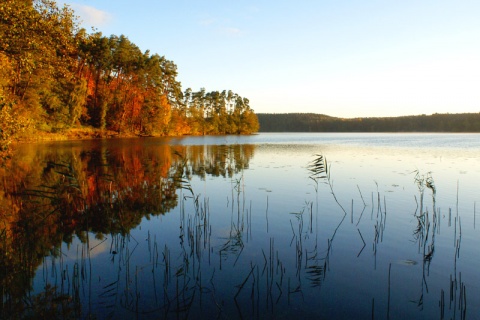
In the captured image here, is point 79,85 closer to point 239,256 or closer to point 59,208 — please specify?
point 59,208

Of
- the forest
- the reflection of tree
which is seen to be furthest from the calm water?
the forest

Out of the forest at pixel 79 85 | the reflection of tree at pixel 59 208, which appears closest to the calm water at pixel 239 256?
the reflection of tree at pixel 59 208

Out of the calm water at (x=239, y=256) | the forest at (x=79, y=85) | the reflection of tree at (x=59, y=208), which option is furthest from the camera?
the forest at (x=79, y=85)

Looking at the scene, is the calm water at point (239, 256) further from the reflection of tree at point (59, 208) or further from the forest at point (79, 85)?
the forest at point (79, 85)

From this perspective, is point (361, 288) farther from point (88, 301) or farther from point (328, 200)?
point (328, 200)

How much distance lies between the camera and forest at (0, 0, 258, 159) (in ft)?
61.7

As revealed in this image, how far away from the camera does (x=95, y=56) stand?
7438 cm

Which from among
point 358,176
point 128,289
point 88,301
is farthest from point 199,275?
point 358,176

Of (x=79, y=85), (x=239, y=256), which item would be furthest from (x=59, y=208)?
(x=79, y=85)

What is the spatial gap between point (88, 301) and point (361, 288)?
5.56 m

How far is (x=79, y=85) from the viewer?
65500 mm

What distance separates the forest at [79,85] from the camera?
18809 mm

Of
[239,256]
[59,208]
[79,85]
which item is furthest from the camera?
[79,85]

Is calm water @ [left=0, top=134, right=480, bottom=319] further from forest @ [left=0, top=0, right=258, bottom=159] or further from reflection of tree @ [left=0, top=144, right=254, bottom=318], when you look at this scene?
forest @ [left=0, top=0, right=258, bottom=159]
